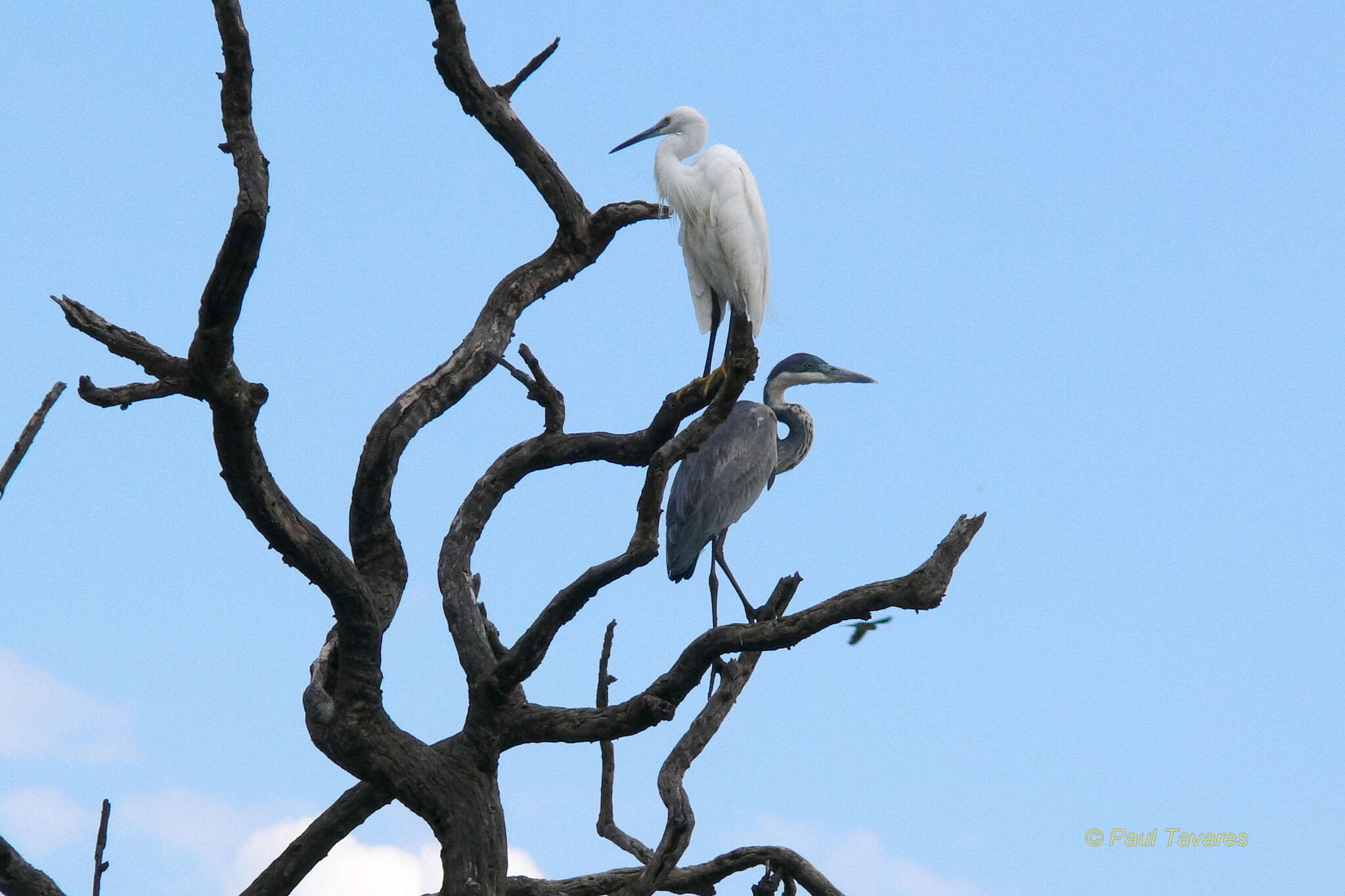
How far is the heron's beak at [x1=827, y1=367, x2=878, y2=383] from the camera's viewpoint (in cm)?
892

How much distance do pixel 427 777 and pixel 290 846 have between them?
1.03 meters

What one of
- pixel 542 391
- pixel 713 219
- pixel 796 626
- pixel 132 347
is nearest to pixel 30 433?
pixel 132 347

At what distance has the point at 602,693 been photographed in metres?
5.85

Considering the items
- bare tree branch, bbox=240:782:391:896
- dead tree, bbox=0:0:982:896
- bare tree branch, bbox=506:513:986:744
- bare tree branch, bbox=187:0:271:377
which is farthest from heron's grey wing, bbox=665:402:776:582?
bare tree branch, bbox=187:0:271:377

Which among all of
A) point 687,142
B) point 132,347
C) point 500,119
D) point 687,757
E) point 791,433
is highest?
point 687,142

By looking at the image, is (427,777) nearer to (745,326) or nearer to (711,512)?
(745,326)

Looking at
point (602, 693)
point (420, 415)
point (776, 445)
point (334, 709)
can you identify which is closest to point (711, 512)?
point (776, 445)

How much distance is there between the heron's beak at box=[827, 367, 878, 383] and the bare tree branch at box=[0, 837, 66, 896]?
18.7ft

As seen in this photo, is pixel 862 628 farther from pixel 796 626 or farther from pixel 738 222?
pixel 738 222

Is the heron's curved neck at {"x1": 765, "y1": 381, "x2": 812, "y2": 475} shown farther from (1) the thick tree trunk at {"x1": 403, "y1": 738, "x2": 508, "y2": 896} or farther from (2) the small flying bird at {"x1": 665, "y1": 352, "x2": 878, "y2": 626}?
(1) the thick tree trunk at {"x1": 403, "y1": 738, "x2": 508, "y2": 896}

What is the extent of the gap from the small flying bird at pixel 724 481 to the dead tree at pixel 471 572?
3.65ft

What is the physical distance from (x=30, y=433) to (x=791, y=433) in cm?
498

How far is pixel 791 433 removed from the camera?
28.8ft

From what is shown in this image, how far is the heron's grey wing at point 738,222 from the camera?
814 cm
